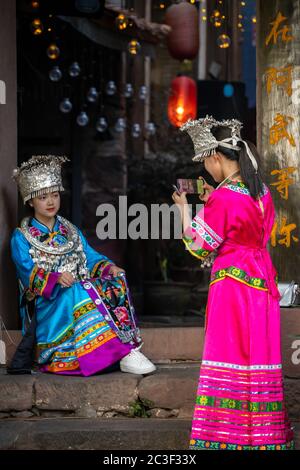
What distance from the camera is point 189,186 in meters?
5.24

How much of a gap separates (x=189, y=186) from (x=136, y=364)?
139 cm

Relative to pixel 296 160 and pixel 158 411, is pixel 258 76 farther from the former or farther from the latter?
pixel 158 411

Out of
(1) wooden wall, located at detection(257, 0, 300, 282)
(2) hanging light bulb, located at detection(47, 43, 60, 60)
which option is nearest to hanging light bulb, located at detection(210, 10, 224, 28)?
(2) hanging light bulb, located at detection(47, 43, 60, 60)

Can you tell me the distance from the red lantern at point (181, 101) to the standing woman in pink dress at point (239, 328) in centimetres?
691

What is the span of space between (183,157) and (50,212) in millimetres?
6222

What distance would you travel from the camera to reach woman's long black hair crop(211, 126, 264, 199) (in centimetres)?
496

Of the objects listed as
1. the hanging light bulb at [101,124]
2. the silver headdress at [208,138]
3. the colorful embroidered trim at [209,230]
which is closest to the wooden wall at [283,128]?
the silver headdress at [208,138]

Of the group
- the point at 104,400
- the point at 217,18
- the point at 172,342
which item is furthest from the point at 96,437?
the point at 217,18

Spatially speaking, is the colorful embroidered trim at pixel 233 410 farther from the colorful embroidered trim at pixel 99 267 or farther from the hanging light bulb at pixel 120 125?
the hanging light bulb at pixel 120 125

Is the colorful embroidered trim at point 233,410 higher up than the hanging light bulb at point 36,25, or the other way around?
the hanging light bulb at point 36,25

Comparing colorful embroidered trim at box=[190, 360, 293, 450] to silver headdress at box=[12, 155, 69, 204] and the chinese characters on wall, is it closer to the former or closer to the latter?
the chinese characters on wall

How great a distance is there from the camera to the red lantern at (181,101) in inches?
466

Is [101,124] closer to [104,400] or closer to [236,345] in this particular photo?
[104,400]
